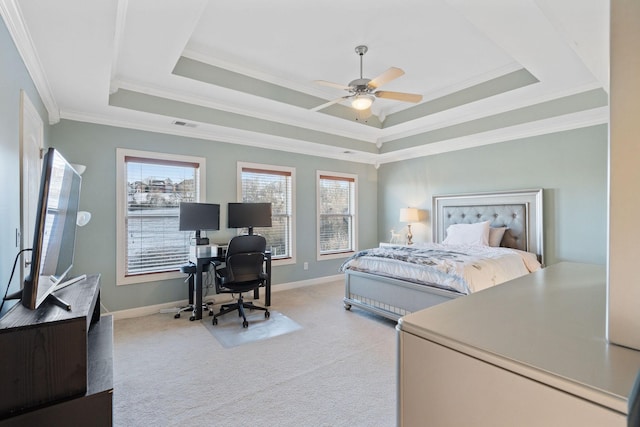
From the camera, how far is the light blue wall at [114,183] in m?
3.46

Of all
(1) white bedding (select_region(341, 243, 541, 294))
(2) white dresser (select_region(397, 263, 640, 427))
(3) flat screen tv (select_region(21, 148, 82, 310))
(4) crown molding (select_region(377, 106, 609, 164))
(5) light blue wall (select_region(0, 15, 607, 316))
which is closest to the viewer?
(2) white dresser (select_region(397, 263, 640, 427))

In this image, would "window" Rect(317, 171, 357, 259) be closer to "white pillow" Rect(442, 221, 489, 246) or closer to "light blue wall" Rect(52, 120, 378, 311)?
"light blue wall" Rect(52, 120, 378, 311)

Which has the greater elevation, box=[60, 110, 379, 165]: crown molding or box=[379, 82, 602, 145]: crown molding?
box=[379, 82, 602, 145]: crown molding

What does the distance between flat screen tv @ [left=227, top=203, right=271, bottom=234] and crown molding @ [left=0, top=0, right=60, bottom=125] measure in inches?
84.3

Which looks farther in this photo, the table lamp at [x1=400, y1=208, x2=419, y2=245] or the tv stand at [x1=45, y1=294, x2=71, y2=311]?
the table lamp at [x1=400, y1=208, x2=419, y2=245]

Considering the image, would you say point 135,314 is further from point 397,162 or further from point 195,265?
point 397,162

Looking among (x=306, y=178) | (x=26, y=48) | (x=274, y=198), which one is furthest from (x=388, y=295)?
(x=26, y=48)

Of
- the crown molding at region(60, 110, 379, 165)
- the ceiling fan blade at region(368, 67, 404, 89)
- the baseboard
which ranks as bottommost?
the baseboard

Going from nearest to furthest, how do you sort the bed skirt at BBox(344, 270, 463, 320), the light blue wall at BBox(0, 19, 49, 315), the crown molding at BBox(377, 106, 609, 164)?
the light blue wall at BBox(0, 19, 49, 315) < the bed skirt at BBox(344, 270, 463, 320) < the crown molding at BBox(377, 106, 609, 164)

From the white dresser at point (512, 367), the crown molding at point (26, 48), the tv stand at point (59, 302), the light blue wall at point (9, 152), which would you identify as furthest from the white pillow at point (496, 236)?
the crown molding at point (26, 48)

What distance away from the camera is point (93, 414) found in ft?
4.17

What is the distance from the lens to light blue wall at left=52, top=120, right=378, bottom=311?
3.46 metres

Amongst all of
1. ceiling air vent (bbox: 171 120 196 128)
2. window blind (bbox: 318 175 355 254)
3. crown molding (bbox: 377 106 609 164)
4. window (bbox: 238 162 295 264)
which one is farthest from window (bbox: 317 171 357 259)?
ceiling air vent (bbox: 171 120 196 128)

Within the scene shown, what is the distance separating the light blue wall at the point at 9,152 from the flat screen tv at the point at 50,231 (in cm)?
26
